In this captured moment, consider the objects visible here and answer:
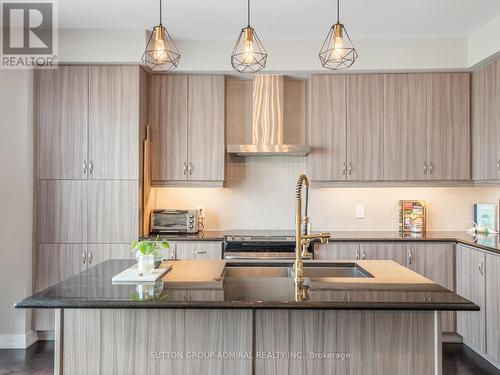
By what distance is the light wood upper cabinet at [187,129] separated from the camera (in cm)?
398

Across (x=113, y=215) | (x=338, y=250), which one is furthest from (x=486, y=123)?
(x=113, y=215)

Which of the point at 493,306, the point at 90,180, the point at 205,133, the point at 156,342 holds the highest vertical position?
the point at 205,133

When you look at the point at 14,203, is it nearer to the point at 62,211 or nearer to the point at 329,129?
the point at 62,211

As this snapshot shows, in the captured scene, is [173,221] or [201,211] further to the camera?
[201,211]

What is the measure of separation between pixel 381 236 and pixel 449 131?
45.8 inches

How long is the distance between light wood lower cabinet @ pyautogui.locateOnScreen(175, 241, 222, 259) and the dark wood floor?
51.0 inches

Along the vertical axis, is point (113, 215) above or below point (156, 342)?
above

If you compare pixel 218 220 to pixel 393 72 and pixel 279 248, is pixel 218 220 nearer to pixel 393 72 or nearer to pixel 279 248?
pixel 279 248

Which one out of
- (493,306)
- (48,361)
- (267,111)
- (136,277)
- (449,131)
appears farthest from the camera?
(267,111)

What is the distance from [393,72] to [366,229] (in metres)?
1.53

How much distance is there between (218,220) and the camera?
432cm

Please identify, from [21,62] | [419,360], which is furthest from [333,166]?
[21,62]

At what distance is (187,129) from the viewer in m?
3.98

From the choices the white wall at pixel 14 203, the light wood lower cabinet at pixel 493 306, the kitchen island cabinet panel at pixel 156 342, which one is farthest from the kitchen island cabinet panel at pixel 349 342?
the white wall at pixel 14 203
